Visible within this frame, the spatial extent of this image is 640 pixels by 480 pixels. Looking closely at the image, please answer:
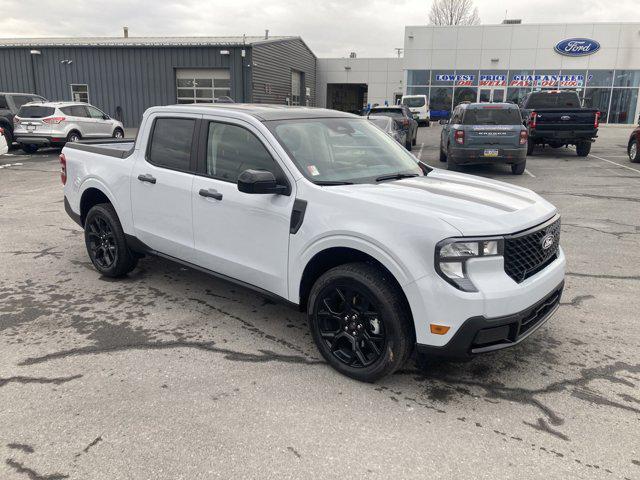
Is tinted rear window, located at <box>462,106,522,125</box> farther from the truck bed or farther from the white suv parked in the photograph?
the white suv parked

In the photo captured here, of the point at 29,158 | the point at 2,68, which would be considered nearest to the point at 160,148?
the point at 29,158

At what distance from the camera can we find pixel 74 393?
3289 mm

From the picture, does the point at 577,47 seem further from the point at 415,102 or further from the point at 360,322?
the point at 360,322

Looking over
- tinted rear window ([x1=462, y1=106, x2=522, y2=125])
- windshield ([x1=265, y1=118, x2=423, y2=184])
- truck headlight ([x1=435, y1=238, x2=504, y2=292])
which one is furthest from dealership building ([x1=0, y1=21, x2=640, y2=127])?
truck headlight ([x1=435, y1=238, x2=504, y2=292])

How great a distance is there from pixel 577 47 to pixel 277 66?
63.8ft

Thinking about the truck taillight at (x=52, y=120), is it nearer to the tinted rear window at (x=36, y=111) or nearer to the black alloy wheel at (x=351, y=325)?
the tinted rear window at (x=36, y=111)

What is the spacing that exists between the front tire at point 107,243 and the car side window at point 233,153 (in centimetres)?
152

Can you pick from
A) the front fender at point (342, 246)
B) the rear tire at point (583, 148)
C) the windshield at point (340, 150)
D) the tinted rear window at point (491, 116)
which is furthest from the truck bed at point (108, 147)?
the rear tire at point (583, 148)

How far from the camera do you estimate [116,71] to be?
95.9 feet

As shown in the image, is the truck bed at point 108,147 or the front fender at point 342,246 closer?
the front fender at point 342,246

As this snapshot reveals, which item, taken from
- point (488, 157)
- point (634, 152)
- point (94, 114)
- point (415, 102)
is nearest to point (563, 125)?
point (634, 152)

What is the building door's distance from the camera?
35.3 meters

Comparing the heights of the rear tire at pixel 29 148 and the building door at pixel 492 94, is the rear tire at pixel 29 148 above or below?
below

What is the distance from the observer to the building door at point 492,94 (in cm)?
3531
